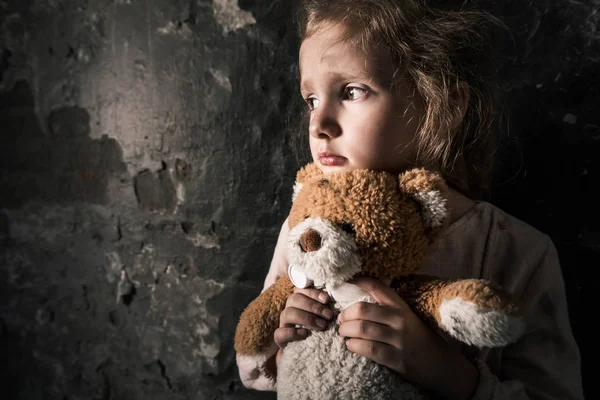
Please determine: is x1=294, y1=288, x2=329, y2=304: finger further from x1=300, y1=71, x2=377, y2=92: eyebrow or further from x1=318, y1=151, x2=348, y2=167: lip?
x1=300, y1=71, x2=377, y2=92: eyebrow

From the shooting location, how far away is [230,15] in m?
1.26

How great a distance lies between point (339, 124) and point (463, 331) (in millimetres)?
404

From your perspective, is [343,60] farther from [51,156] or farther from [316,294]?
[51,156]

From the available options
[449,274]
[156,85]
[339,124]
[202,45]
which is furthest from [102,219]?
[449,274]

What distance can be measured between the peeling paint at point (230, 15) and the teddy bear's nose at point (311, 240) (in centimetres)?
84

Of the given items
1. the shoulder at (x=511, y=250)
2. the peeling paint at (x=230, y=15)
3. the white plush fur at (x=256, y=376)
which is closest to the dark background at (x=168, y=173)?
the peeling paint at (x=230, y=15)

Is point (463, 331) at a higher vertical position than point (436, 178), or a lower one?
lower

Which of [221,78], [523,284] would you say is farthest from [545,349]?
[221,78]

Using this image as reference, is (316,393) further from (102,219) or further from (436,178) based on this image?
(102,219)

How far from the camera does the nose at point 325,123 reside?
79cm

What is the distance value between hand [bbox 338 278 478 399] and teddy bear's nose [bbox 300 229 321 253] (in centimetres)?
10

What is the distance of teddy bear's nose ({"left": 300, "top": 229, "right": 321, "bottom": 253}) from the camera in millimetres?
609

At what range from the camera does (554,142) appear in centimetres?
105

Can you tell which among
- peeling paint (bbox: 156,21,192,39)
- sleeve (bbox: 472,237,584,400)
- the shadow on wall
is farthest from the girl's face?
the shadow on wall
